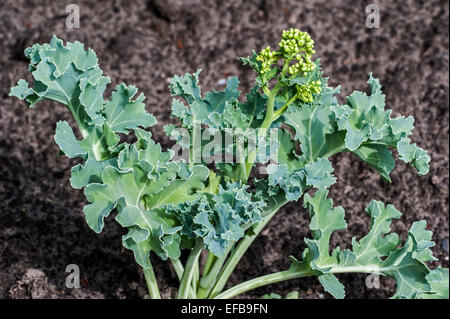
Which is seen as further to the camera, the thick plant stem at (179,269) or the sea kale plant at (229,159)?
the thick plant stem at (179,269)

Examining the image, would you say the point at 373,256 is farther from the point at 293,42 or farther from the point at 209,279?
the point at 293,42

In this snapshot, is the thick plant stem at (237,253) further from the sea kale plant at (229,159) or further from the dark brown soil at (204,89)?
→ the dark brown soil at (204,89)

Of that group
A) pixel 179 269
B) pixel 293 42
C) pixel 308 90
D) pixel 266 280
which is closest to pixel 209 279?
pixel 179 269

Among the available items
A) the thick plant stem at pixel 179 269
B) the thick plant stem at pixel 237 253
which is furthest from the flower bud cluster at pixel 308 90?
the thick plant stem at pixel 179 269

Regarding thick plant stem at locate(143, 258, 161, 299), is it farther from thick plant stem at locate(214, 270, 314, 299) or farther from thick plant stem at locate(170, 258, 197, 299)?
thick plant stem at locate(214, 270, 314, 299)

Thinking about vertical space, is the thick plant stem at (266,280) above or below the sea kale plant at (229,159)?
below
